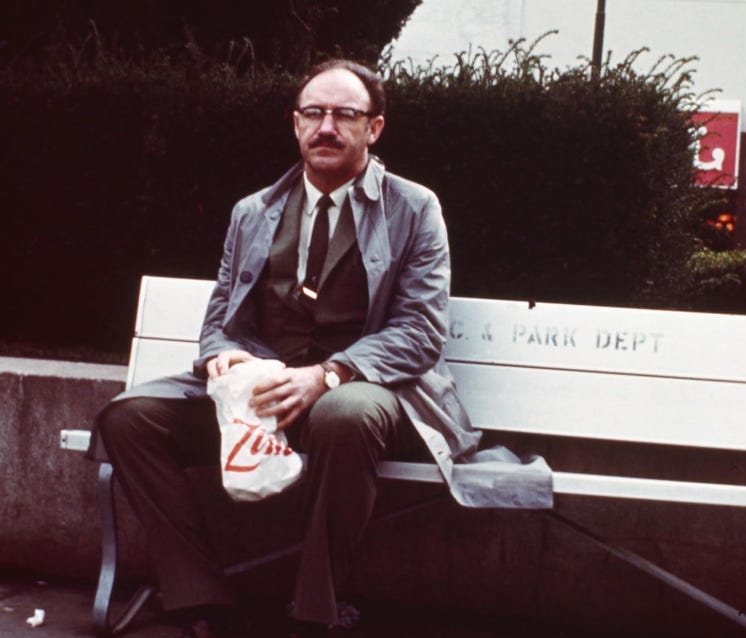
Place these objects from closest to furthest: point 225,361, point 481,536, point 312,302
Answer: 1. point 225,361
2. point 312,302
3. point 481,536

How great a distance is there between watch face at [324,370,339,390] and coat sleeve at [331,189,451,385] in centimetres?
5

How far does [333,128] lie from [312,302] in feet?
1.80

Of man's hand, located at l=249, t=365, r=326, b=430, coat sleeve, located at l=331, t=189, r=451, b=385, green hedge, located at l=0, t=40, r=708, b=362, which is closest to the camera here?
man's hand, located at l=249, t=365, r=326, b=430

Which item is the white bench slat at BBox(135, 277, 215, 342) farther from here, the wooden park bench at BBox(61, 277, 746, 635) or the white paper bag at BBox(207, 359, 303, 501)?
the white paper bag at BBox(207, 359, 303, 501)

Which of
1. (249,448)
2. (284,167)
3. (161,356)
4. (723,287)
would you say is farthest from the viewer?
(723,287)

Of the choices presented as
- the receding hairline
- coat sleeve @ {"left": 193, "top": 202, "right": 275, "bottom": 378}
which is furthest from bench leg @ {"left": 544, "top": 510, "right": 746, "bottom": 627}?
the receding hairline

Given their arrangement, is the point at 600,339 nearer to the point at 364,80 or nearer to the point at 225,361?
the point at 364,80

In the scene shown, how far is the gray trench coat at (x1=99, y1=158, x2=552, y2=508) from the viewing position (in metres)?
3.26

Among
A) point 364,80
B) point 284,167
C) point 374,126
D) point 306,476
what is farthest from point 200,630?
point 284,167

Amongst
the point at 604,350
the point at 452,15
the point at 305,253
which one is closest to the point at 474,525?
the point at 604,350

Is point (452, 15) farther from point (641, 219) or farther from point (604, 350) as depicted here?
point (604, 350)

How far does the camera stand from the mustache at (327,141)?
3.58 metres

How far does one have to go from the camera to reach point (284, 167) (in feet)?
16.7

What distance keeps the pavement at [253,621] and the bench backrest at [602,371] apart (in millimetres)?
695
